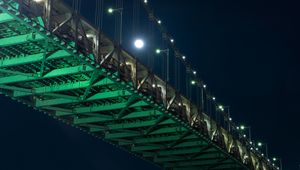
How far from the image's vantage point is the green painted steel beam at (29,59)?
26.9m

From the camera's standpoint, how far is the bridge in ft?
82.3

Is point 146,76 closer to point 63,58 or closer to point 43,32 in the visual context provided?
point 63,58

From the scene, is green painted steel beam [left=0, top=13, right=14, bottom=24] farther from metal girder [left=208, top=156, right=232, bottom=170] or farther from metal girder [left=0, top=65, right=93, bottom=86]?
metal girder [left=208, top=156, right=232, bottom=170]

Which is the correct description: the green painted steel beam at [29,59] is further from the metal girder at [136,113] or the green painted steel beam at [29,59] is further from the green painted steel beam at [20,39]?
the metal girder at [136,113]

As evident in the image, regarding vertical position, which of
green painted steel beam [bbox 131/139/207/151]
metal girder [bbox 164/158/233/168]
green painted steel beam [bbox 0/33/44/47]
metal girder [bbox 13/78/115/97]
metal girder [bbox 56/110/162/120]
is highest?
green painted steel beam [bbox 0/33/44/47]

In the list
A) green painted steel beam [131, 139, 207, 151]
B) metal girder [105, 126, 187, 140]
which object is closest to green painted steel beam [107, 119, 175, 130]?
metal girder [105, 126, 187, 140]

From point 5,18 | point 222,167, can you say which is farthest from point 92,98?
point 222,167

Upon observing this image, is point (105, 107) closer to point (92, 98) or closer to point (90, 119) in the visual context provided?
point (92, 98)

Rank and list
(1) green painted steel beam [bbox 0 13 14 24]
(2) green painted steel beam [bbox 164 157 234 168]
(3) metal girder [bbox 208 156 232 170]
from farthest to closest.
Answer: (2) green painted steel beam [bbox 164 157 234 168]
(3) metal girder [bbox 208 156 232 170]
(1) green painted steel beam [bbox 0 13 14 24]

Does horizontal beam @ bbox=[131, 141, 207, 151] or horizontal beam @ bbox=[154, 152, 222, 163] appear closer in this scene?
horizontal beam @ bbox=[131, 141, 207, 151]

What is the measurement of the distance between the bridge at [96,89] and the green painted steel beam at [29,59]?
50 mm

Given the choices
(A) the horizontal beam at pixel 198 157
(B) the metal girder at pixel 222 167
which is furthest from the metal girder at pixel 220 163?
(A) the horizontal beam at pixel 198 157

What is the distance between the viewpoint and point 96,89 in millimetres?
33906

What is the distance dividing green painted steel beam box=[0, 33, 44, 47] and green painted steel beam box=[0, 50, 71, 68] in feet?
5.23
